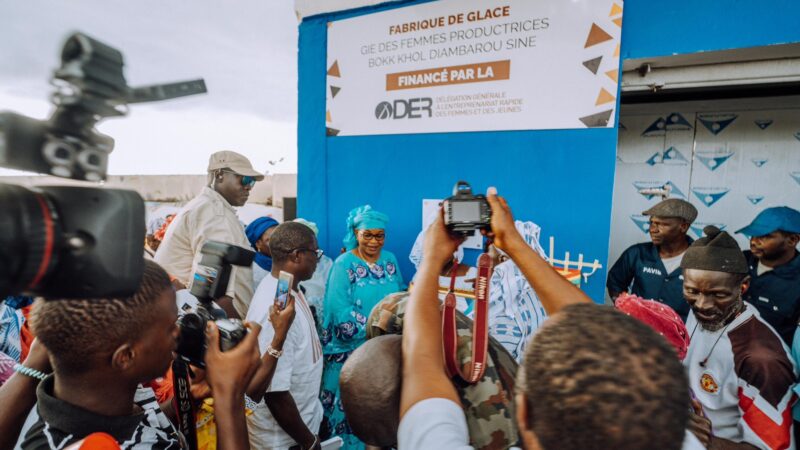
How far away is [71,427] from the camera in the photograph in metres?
0.98

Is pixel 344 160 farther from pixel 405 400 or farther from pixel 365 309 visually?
pixel 405 400

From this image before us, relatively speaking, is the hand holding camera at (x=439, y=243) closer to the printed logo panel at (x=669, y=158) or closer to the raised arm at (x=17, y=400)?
the raised arm at (x=17, y=400)

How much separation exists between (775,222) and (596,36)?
1.53m

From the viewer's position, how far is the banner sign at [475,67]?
260 cm

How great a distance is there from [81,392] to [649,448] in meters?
1.17

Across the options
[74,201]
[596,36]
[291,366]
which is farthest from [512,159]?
[74,201]

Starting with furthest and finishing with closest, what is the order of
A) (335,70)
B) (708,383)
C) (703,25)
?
(335,70) < (703,25) < (708,383)

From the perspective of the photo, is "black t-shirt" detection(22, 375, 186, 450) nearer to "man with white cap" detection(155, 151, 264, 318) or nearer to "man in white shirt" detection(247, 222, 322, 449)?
"man in white shirt" detection(247, 222, 322, 449)

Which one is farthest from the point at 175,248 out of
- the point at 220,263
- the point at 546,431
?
the point at 546,431

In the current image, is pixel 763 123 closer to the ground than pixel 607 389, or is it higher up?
higher up

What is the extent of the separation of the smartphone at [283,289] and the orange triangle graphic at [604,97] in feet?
6.87

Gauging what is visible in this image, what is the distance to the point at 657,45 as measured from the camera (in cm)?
245

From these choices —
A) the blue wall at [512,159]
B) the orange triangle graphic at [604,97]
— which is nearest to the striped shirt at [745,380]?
the blue wall at [512,159]

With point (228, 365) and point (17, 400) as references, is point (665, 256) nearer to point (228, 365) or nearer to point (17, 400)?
point (228, 365)
